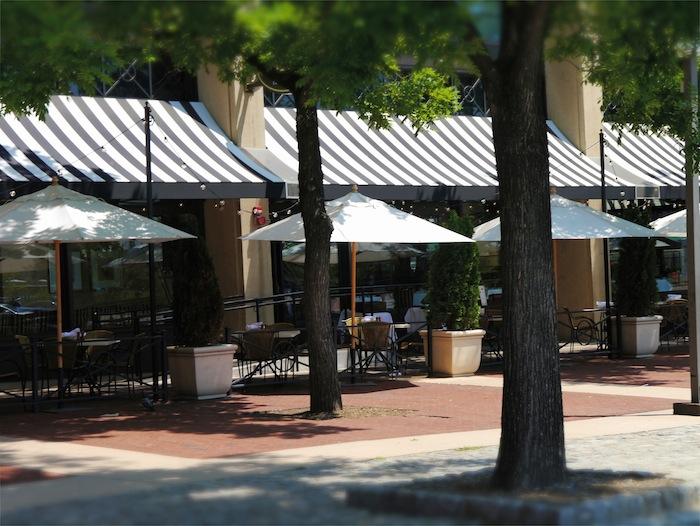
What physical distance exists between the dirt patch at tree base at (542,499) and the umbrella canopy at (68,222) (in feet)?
22.6

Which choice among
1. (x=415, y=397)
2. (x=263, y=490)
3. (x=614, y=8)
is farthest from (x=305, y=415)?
(x=614, y=8)

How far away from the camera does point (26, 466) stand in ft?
34.7

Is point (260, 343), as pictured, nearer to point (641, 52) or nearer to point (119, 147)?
point (119, 147)

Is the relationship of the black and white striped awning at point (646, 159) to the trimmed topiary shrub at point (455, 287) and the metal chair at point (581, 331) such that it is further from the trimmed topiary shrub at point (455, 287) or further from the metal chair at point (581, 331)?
the trimmed topiary shrub at point (455, 287)

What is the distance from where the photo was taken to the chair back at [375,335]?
17.8 meters

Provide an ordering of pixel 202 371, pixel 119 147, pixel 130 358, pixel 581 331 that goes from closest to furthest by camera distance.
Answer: pixel 202 371, pixel 130 358, pixel 119 147, pixel 581 331

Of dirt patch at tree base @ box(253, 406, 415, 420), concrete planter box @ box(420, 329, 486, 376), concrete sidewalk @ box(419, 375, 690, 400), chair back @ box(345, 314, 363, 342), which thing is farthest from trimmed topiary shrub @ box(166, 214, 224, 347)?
concrete planter box @ box(420, 329, 486, 376)

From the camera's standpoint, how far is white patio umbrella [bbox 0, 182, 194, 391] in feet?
46.9

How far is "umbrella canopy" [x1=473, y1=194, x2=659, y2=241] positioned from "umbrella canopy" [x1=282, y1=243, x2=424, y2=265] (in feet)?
9.85

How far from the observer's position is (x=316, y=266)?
14219 millimetres

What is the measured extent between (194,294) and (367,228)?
2.63m

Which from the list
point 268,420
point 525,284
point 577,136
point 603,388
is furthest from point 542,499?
point 577,136

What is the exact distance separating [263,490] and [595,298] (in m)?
17.0

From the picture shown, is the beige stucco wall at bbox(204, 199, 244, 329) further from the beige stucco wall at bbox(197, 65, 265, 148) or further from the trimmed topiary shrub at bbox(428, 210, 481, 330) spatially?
the trimmed topiary shrub at bbox(428, 210, 481, 330)
